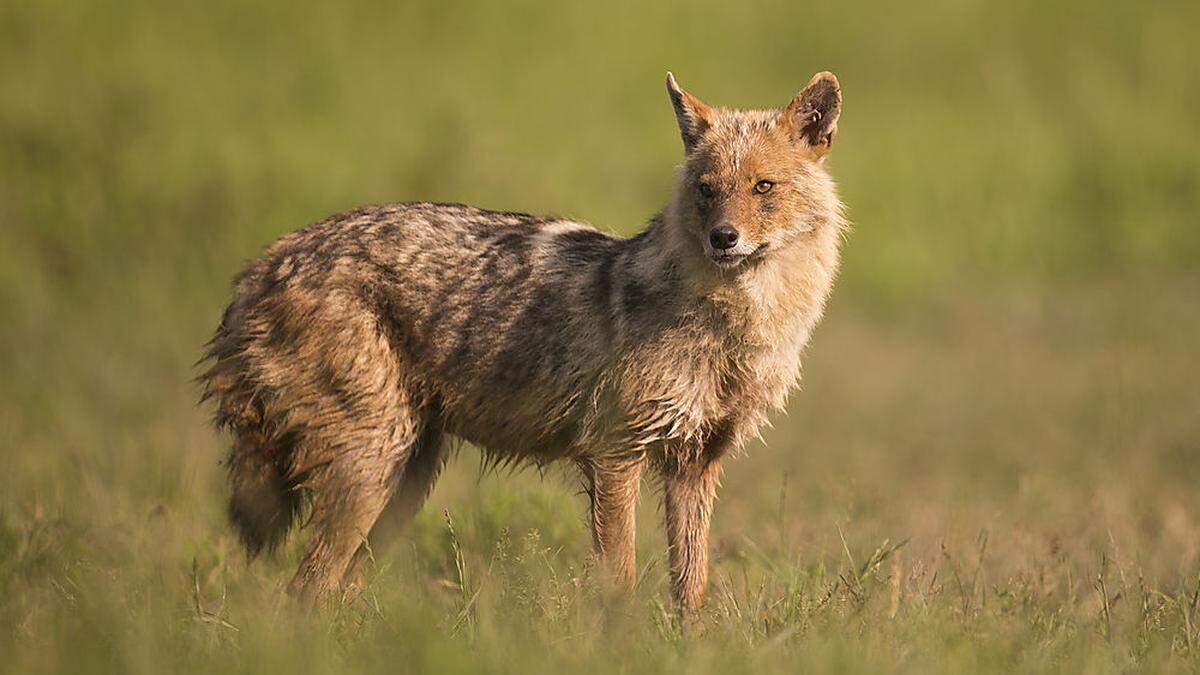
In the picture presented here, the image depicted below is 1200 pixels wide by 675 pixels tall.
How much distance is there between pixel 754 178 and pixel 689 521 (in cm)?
145

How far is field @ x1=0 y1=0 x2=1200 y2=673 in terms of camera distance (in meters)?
4.99

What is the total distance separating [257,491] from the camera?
6148mm

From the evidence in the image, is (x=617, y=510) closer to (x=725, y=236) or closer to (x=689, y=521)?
(x=689, y=521)

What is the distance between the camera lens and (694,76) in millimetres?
16562

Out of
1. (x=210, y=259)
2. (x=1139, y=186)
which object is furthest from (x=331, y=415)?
(x=1139, y=186)

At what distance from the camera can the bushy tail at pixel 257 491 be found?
6.14 metres

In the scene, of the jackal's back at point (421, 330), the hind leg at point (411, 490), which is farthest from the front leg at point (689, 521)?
the hind leg at point (411, 490)

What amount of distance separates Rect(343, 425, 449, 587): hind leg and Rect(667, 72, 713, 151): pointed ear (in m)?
1.72

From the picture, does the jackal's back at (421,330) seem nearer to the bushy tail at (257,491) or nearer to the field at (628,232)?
the bushy tail at (257,491)

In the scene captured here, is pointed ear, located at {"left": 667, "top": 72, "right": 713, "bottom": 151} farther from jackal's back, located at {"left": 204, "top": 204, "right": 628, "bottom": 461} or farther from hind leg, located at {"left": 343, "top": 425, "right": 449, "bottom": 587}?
hind leg, located at {"left": 343, "top": 425, "right": 449, "bottom": 587}

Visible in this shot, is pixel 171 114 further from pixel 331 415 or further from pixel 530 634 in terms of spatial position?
pixel 530 634

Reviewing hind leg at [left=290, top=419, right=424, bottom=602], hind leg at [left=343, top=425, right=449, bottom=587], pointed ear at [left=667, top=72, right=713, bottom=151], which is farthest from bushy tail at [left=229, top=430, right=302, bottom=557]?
pointed ear at [left=667, top=72, right=713, bottom=151]

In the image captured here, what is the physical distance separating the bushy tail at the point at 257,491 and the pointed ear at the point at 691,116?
7.21 ft

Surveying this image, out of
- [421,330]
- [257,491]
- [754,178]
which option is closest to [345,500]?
[257,491]
